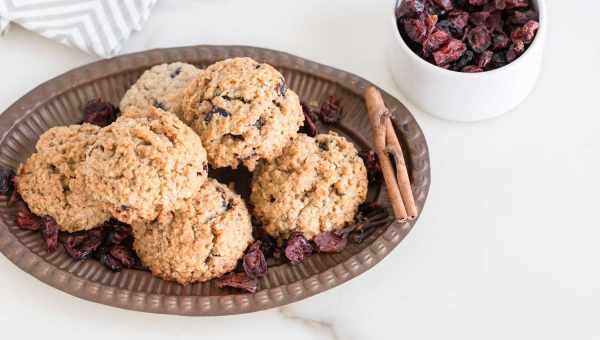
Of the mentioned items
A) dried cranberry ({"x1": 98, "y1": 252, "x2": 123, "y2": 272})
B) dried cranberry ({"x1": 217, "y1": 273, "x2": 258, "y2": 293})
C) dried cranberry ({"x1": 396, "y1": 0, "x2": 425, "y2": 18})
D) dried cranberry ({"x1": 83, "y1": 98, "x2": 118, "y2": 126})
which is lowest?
dried cranberry ({"x1": 98, "y1": 252, "x2": 123, "y2": 272})

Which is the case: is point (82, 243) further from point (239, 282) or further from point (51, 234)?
point (239, 282)

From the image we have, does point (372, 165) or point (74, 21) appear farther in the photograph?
point (74, 21)

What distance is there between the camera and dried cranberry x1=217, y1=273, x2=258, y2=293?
252 centimetres

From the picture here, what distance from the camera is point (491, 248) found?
2881 millimetres

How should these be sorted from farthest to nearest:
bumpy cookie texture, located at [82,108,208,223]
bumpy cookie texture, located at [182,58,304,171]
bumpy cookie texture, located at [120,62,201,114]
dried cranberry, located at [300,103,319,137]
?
dried cranberry, located at [300,103,319,137], bumpy cookie texture, located at [120,62,201,114], bumpy cookie texture, located at [182,58,304,171], bumpy cookie texture, located at [82,108,208,223]

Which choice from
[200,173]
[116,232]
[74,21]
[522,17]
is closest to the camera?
[200,173]

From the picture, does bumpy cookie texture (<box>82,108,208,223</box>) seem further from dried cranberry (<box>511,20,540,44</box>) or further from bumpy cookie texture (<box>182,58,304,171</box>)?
dried cranberry (<box>511,20,540,44</box>)

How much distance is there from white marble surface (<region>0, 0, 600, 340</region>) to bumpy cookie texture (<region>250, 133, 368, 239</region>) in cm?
31

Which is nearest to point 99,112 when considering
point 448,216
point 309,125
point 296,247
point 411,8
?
point 309,125

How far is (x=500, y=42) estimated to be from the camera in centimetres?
293

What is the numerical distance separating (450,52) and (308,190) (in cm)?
79

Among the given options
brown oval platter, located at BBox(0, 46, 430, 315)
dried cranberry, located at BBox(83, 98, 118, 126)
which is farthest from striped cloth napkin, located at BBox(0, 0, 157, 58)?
dried cranberry, located at BBox(83, 98, 118, 126)

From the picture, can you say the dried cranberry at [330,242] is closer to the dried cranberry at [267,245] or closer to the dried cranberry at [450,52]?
the dried cranberry at [267,245]

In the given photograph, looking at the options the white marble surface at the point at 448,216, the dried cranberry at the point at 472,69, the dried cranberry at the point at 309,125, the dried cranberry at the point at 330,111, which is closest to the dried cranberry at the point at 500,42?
the dried cranberry at the point at 472,69
